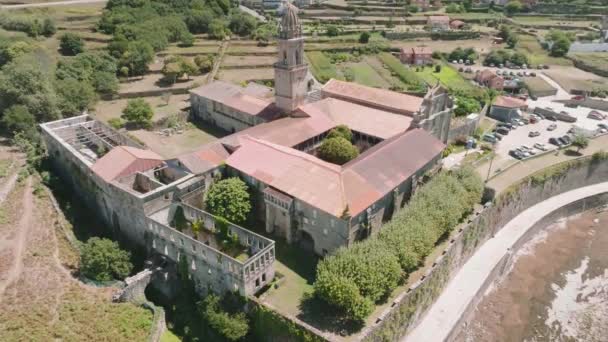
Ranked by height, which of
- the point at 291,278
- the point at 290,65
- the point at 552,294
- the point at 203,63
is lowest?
the point at 552,294

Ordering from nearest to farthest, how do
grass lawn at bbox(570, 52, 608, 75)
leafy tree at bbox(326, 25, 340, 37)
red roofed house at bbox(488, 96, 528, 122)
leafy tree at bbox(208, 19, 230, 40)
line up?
red roofed house at bbox(488, 96, 528, 122), leafy tree at bbox(208, 19, 230, 40), grass lawn at bbox(570, 52, 608, 75), leafy tree at bbox(326, 25, 340, 37)

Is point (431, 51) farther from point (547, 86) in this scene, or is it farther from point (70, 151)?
point (70, 151)

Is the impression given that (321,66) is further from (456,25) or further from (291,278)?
(291,278)

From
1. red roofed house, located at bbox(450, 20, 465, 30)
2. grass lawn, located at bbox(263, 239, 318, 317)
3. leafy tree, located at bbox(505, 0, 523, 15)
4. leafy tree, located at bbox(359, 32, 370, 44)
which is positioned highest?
leafy tree, located at bbox(505, 0, 523, 15)

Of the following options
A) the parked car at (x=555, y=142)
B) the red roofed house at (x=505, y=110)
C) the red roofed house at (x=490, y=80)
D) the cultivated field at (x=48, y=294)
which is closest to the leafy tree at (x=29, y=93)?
the cultivated field at (x=48, y=294)

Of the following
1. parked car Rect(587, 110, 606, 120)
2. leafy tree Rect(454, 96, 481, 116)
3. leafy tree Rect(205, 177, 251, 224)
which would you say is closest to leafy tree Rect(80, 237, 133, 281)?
leafy tree Rect(205, 177, 251, 224)

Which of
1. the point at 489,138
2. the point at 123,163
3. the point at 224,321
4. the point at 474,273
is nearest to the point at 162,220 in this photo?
the point at 123,163

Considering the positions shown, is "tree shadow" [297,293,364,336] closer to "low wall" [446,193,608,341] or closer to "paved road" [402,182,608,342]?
"paved road" [402,182,608,342]
